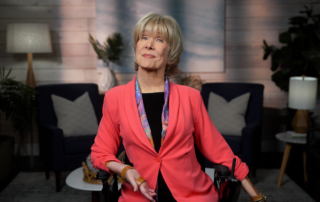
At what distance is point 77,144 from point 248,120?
1.81 meters

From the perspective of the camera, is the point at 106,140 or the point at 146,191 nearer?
the point at 146,191

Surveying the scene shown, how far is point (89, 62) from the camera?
13.7 feet

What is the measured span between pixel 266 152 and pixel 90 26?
9.41 ft

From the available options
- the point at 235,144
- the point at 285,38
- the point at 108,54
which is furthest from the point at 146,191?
the point at 285,38

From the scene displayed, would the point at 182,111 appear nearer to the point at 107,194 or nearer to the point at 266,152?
the point at 107,194

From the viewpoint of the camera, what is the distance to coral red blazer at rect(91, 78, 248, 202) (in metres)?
1.22

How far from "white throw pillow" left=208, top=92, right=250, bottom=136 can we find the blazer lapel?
85.9 inches

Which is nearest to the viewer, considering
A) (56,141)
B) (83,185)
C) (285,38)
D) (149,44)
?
(149,44)

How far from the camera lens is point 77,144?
3.08 metres

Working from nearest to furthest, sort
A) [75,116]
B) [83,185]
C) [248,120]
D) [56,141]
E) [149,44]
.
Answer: [149,44] → [83,185] → [56,141] → [75,116] → [248,120]

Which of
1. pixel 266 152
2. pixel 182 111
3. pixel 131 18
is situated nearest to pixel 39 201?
pixel 182 111

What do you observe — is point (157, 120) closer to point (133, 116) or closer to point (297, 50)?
point (133, 116)

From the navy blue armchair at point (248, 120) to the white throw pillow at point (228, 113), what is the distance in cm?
10

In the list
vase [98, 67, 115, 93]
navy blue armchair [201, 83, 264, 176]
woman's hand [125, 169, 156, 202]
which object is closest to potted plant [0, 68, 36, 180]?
vase [98, 67, 115, 93]
